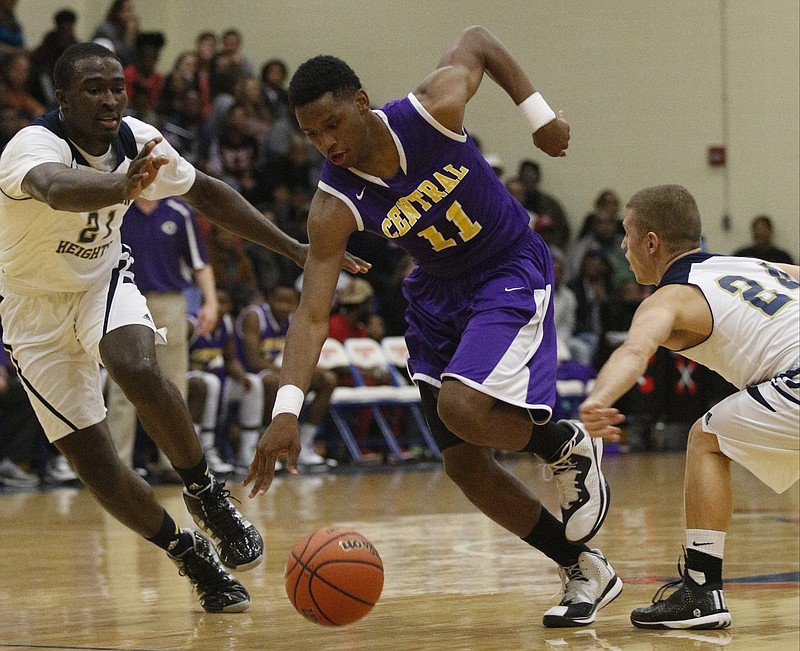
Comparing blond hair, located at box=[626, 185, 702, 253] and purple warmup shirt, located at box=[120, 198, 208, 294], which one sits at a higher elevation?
blond hair, located at box=[626, 185, 702, 253]

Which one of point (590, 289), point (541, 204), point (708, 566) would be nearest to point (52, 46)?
point (541, 204)

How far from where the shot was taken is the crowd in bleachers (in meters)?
11.9

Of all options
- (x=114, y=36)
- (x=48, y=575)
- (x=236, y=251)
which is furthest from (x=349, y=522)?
(x=114, y=36)

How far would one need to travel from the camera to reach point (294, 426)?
4141 mm

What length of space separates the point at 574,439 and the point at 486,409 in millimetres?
400

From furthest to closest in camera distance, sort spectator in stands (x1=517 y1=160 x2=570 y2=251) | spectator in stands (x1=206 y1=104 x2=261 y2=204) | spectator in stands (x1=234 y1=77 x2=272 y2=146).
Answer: spectator in stands (x1=517 y1=160 x2=570 y2=251) < spectator in stands (x1=234 y1=77 x2=272 y2=146) < spectator in stands (x1=206 y1=104 x2=261 y2=204)

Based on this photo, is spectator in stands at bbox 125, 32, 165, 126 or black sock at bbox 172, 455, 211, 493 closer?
black sock at bbox 172, 455, 211, 493

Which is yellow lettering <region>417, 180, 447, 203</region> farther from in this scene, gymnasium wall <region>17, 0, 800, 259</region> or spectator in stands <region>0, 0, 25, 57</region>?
spectator in stands <region>0, 0, 25, 57</region>

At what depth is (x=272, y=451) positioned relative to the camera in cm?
405

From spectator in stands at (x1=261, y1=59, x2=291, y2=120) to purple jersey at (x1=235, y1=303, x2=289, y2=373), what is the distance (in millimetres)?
4346

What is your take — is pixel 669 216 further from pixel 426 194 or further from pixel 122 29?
pixel 122 29

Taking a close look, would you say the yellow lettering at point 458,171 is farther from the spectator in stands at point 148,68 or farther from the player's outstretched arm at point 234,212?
the spectator in stands at point 148,68

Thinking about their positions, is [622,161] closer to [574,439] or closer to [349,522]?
[349,522]

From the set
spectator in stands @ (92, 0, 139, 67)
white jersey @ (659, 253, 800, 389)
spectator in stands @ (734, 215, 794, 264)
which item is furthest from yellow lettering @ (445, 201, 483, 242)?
spectator in stands @ (92, 0, 139, 67)
